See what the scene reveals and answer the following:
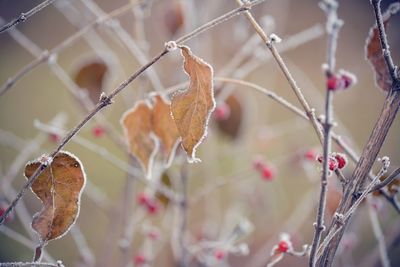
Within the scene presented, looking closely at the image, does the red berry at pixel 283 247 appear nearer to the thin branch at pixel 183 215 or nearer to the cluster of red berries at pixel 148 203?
the thin branch at pixel 183 215

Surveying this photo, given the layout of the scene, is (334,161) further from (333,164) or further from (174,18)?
(174,18)

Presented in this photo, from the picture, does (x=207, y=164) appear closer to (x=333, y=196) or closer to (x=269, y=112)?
(x=333, y=196)

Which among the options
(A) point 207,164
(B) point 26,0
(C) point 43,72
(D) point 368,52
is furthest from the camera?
(C) point 43,72

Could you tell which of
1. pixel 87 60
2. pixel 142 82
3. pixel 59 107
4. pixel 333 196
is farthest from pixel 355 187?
pixel 59 107

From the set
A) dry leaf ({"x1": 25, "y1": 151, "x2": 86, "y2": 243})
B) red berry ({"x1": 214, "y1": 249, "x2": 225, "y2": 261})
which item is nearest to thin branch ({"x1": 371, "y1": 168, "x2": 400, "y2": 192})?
dry leaf ({"x1": 25, "y1": 151, "x2": 86, "y2": 243})

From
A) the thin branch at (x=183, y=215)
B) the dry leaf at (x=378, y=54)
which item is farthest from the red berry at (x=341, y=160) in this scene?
the thin branch at (x=183, y=215)

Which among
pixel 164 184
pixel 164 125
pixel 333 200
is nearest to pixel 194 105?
pixel 164 125

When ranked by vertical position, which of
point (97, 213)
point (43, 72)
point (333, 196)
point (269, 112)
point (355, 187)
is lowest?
point (355, 187)

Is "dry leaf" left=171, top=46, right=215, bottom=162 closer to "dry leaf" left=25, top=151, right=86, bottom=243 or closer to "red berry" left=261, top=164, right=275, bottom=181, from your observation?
"dry leaf" left=25, top=151, right=86, bottom=243
